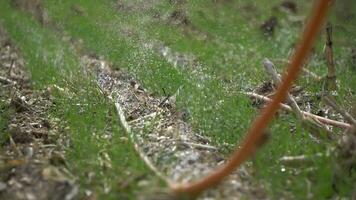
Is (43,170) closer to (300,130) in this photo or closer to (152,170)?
(152,170)

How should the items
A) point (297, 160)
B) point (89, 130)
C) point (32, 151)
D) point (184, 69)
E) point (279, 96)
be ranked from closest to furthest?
point (279, 96), point (297, 160), point (32, 151), point (89, 130), point (184, 69)

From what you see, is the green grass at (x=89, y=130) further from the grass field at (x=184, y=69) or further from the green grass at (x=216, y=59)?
the green grass at (x=216, y=59)

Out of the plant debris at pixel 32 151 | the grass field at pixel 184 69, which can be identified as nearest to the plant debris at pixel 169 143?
Answer: the grass field at pixel 184 69

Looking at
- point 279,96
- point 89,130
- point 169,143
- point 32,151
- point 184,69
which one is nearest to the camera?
point 279,96

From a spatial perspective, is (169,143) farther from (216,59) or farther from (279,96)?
(216,59)

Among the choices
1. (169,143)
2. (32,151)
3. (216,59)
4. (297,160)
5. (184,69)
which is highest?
(216,59)

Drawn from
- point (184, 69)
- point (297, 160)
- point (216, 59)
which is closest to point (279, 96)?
point (297, 160)

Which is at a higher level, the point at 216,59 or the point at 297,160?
the point at 216,59

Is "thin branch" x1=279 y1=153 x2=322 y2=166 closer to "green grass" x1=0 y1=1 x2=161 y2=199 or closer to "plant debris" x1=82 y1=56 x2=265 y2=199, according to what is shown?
"plant debris" x1=82 y1=56 x2=265 y2=199
